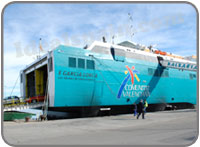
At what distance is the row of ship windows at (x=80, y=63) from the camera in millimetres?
17575

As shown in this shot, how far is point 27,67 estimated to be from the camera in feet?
71.5

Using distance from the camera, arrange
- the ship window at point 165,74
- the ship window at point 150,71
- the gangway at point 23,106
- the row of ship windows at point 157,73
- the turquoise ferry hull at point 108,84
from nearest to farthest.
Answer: the turquoise ferry hull at point 108,84, the gangway at point 23,106, the ship window at point 150,71, the row of ship windows at point 157,73, the ship window at point 165,74

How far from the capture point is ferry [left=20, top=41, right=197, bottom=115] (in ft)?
55.9

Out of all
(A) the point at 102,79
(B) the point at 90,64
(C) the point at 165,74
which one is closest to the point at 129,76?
(A) the point at 102,79

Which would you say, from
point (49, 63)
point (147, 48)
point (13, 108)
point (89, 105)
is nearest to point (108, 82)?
point (89, 105)

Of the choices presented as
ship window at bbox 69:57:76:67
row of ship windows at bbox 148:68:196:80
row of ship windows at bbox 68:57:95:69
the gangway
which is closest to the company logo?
row of ship windows at bbox 148:68:196:80

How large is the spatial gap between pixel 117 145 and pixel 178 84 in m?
20.6

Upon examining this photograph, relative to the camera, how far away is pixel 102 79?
19062 millimetres

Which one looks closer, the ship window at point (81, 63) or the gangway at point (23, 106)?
the gangway at point (23, 106)

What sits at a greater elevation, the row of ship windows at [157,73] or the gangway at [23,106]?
the row of ship windows at [157,73]

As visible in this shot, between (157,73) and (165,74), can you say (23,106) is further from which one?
(165,74)

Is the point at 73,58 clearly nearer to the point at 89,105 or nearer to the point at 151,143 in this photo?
the point at 89,105

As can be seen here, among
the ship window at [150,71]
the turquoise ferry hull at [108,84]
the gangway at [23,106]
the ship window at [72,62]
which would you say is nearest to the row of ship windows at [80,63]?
the ship window at [72,62]

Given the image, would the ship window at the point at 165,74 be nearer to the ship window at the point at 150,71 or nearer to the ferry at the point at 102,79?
the ferry at the point at 102,79
